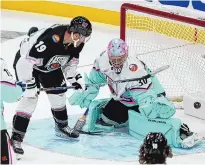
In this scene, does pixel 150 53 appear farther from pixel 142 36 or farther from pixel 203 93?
pixel 203 93

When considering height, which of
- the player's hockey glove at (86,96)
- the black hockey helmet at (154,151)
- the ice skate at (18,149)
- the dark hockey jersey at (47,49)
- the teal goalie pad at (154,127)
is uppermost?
the dark hockey jersey at (47,49)

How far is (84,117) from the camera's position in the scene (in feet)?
14.2

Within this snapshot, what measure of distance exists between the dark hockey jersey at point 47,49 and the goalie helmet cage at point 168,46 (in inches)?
38.4

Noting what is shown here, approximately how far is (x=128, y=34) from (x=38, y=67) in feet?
4.01

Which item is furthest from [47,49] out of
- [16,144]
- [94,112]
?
[94,112]

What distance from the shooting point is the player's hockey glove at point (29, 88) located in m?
3.77

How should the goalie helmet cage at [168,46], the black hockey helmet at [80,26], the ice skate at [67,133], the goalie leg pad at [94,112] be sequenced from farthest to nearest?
the goalie helmet cage at [168,46]
the goalie leg pad at [94,112]
the ice skate at [67,133]
the black hockey helmet at [80,26]

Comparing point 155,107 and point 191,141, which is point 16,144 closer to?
point 155,107

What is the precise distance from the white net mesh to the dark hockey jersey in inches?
42.8

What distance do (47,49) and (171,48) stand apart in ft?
4.67

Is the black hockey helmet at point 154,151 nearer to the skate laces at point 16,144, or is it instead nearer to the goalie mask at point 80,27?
the goalie mask at point 80,27

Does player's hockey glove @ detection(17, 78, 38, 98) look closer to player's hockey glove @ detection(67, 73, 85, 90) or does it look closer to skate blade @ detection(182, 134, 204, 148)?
player's hockey glove @ detection(67, 73, 85, 90)

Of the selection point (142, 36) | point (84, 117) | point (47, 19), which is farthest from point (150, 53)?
point (47, 19)

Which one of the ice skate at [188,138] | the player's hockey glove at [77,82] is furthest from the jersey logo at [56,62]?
the ice skate at [188,138]
